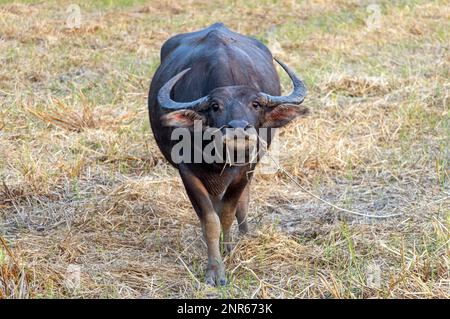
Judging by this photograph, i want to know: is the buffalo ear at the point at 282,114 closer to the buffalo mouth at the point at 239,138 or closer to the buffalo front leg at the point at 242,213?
the buffalo mouth at the point at 239,138

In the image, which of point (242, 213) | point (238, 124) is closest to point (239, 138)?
point (238, 124)

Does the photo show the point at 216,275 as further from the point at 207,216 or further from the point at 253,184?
the point at 253,184

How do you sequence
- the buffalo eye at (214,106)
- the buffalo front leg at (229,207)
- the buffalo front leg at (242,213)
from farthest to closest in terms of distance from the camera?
1. the buffalo front leg at (242,213)
2. the buffalo front leg at (229,207)
3. the buffalo eye at (214,106)

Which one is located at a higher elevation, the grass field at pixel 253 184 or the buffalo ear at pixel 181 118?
the buffalo ear at pixel 181 118

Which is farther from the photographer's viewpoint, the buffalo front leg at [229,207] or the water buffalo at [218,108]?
the buffalo front leg at [229,207]

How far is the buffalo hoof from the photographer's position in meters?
3.88

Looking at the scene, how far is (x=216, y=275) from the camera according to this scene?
3.93 metres

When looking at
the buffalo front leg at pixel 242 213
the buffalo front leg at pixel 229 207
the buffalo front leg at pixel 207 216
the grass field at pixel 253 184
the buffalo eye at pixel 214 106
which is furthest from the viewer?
the buffalo front leg at pixel 242 213

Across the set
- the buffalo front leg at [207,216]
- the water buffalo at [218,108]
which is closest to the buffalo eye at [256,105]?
the water buffalo at [218,108]

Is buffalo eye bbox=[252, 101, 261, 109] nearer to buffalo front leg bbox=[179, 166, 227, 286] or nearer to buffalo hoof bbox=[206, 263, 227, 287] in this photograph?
buffalo front leg bbox=[179, 166, 227, 286]

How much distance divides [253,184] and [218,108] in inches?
66.0

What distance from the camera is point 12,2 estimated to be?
36.2 ft

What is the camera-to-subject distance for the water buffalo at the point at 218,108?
147 inches
